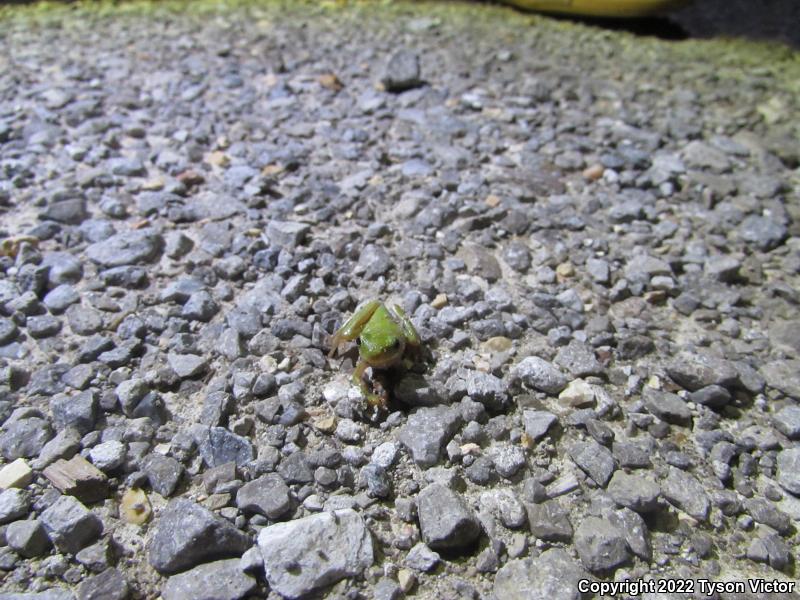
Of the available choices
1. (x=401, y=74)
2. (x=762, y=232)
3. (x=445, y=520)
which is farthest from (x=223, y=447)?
(x=401, y=74)

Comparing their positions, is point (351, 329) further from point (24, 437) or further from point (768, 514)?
point (768, 514)

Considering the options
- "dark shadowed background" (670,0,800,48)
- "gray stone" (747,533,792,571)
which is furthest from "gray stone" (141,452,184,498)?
"dark shadowed background" (670,0,800,48)

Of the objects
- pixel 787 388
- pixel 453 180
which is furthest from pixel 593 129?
pixel 787 388

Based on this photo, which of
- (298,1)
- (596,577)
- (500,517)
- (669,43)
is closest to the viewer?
(596,577)

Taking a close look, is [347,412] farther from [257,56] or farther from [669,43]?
[669,43]

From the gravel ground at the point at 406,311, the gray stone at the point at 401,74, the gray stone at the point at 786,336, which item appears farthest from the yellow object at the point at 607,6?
the gray stone at the point at 786,336

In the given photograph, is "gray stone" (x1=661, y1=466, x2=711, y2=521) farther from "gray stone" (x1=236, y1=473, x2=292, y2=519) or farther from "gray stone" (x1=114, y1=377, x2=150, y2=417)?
"gray stone" (x1=114, y1=377, x2=150, y2=417)

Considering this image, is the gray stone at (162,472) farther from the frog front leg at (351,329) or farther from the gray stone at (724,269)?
the gray stone at (724,269)
